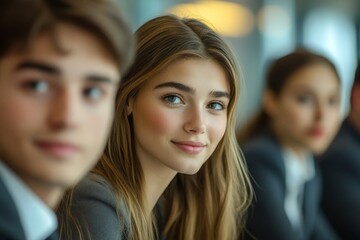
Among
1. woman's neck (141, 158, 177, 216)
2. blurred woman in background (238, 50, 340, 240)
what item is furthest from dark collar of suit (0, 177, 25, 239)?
blurred woman in background (238, 50, 340, 240)

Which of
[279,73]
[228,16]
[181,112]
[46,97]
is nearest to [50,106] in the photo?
[46,97]

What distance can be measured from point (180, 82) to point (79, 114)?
2.20ft

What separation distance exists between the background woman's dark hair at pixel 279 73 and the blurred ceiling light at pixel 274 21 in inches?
163

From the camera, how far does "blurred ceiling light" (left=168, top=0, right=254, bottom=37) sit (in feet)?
20.6

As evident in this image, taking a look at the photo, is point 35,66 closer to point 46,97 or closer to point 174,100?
point 46,97

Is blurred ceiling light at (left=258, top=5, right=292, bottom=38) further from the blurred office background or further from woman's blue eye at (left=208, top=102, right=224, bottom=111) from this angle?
woman's blue eye at (left=208, top=102, right=224, bottom=111)

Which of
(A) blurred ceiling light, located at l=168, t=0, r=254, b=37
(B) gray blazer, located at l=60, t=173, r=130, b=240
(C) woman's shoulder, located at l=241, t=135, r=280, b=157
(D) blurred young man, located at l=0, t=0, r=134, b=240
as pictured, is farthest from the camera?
(A) blurred ceiling light, located at l=168, t=0, r=254, b=37

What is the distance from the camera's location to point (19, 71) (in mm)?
984

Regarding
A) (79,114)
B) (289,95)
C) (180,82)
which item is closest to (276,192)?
(289,95)

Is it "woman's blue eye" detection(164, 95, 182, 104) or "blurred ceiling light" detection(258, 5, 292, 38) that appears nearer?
"woman's blue eye" detection(164, 95, 182, 104)

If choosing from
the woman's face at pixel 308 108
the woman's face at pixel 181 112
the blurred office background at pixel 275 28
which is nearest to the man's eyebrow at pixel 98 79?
the woman's face at pixel 181 112

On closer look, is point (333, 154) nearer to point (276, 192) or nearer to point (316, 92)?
point (316, 92)

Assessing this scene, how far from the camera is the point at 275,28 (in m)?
7.02

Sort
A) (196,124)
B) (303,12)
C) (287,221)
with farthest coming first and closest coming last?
(303,12)
(287,221)
(196,124)
